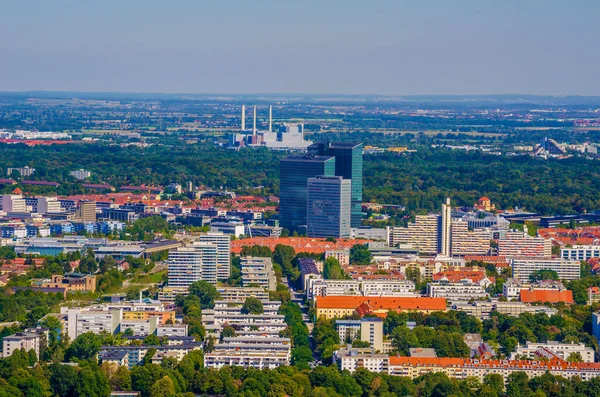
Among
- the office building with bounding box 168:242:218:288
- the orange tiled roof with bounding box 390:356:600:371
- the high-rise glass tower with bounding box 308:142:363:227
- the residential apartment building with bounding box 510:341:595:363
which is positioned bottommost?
the residential apartment building with bounding box 510:341:595:363

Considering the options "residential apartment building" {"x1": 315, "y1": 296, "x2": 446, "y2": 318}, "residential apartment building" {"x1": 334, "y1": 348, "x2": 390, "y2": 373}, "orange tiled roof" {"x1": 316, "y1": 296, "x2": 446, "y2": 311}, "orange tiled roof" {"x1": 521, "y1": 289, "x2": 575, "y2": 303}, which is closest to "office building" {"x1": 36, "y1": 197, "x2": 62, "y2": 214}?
"residential apartment building" {"x1": 315, "y1": 296, "x2": 446, "y2": 318}

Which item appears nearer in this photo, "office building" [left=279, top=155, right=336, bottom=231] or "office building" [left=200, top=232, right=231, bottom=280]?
"office building" [left=200, top=232, right=231, bottom=280]

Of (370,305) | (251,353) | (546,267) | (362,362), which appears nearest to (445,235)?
(546,267)

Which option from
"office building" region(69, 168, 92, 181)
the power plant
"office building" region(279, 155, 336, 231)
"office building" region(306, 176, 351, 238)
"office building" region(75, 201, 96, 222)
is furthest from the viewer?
the power plant

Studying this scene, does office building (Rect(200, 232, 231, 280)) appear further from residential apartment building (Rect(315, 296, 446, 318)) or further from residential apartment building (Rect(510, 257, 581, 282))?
residential apartment building (Rect(510, 257, 581, 282))

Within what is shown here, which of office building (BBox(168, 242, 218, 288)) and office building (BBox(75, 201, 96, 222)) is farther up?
office building (BBox(168, 242, 218, 288))

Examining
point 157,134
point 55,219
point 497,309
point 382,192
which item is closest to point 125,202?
point 55,219

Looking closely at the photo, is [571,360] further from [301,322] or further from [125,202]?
[125,202]
